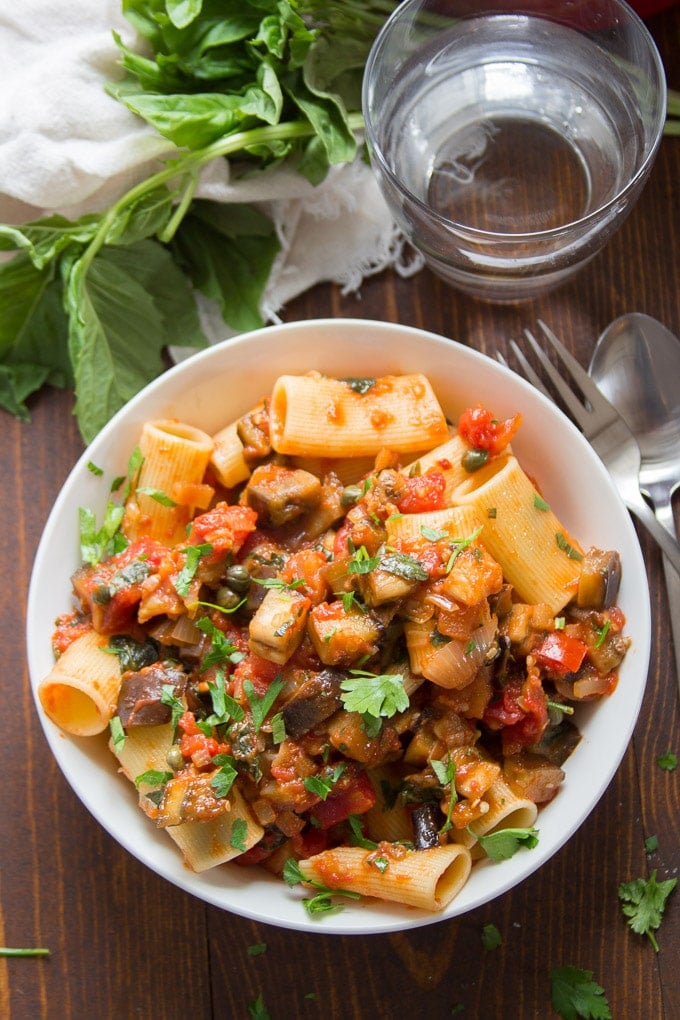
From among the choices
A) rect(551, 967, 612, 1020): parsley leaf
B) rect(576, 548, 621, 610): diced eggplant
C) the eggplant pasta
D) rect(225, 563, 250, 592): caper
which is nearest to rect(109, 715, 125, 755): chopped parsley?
the eggplant pasta

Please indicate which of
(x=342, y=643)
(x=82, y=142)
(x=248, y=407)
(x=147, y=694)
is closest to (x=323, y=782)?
(x=342, y=643)

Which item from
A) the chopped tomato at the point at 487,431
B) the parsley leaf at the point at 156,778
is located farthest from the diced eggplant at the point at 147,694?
the chopped tomato at the point at 487,431

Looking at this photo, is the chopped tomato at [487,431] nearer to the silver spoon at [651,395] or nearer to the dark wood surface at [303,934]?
the silver spoon at [651,395]

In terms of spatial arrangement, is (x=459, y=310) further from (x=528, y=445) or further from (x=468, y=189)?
(x=528, y=445)

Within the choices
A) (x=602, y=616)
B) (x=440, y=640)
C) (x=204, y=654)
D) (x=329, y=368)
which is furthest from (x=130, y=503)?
(x=602, y=616)

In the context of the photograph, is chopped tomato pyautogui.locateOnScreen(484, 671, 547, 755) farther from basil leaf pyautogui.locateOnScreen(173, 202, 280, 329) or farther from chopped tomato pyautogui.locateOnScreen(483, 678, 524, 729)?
basil leaf pyautogui.locateOnScreen(173, 202, 280, 329)

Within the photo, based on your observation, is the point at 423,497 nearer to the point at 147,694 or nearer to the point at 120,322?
the point at 147,694

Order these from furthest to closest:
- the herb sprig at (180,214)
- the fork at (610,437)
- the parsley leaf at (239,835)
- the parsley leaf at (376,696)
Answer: the fork at (610,437) < the herb sprig at (180,214) < the parsley leaf at (239,835) < the parsley leaf at (376,696)
